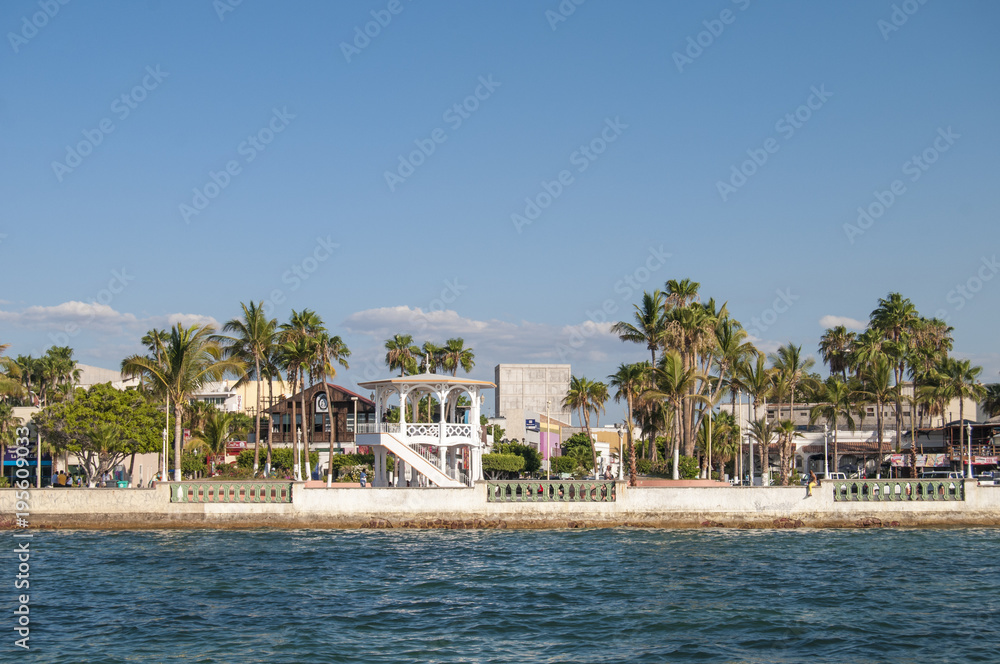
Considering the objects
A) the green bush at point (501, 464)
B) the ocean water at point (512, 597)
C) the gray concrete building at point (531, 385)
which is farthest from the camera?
the gray concrete building at point (531, 385)

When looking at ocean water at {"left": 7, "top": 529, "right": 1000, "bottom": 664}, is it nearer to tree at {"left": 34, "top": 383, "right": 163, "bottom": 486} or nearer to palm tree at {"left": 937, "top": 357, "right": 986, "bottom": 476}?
tree at {"left": 34, "top": 383, "right": 163, "bottom": 486}

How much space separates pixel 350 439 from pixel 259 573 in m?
44.8

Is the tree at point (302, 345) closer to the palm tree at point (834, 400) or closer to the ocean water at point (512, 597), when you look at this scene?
the ocean water at point (512, 597)

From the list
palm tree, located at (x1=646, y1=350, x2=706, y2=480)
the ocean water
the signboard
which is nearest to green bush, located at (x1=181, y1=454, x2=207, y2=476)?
the ocean water

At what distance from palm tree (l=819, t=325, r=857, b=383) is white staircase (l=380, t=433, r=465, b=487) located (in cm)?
4169

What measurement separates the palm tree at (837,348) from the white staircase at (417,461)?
137ft

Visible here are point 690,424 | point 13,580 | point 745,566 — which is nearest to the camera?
point 13,580

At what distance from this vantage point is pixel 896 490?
121 feet

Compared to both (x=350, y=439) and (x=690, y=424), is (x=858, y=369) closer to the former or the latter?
(x=690, y=424)

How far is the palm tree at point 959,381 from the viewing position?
59.8 meters

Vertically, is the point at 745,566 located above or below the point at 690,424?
below

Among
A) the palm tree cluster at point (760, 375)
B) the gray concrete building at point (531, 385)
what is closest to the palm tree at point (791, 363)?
the palm tree cluster at point (760, 375)

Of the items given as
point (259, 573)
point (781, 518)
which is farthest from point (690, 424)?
point (259, 573)

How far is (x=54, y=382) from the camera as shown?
82.8 meters
